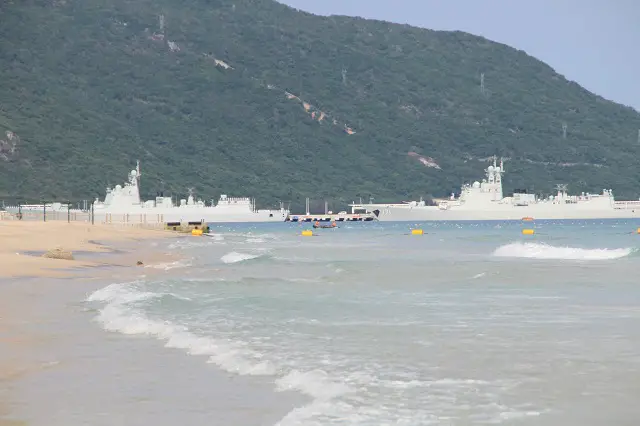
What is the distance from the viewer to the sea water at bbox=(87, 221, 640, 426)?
1338 centimetres

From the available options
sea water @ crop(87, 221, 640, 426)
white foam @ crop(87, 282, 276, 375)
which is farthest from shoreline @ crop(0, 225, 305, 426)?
sea water @ crop(87, 221, 640, 426)

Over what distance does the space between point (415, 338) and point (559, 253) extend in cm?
4363

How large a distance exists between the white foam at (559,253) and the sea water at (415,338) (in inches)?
723

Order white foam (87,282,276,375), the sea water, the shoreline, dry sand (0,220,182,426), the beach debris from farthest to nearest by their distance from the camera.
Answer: the beach debris < white foam (87,282,276,375) < dry sand (0,220,182,426) < the sea water < the shoreline

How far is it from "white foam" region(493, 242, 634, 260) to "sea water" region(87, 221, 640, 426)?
18354 mm

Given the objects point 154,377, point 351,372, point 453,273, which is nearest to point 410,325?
point 351,372

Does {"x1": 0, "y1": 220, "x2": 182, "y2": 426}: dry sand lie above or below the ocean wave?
above

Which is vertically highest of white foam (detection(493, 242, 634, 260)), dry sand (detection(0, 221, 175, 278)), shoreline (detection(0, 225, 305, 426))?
dry sand (detection(0, 221, 175, 278))

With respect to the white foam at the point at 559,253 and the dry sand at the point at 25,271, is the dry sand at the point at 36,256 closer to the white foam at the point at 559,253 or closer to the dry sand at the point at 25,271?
the dry sand at the point at 25,271

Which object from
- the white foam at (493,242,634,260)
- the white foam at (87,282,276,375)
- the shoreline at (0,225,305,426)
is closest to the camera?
the shoreline at (0,225,305,426)

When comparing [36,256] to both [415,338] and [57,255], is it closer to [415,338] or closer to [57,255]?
[57,255]

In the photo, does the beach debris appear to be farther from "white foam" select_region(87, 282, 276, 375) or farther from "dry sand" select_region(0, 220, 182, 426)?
"white foam" select_region(87, 282, 276, 375)

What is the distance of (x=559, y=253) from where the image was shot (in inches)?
2410

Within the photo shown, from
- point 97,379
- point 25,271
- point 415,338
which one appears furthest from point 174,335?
point 25,271
